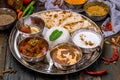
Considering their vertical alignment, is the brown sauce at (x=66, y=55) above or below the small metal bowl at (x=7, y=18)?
below

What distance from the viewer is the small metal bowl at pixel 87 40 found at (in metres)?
3.30

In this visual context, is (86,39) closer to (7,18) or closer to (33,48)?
(33,48)

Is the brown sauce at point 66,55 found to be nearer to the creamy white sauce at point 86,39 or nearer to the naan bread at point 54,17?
the creamy white sauce at point 86,39

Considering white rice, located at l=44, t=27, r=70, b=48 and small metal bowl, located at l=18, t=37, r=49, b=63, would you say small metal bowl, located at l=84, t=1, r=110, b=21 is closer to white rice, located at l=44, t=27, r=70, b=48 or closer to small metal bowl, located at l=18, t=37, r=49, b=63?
white rice, located at l=44, t=27, r=70, b=48

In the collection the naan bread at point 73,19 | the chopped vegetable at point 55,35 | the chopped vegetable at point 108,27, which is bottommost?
the chopped vegetable at point 108,27

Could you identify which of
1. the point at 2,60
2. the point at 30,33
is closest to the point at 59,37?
the point at 30,33

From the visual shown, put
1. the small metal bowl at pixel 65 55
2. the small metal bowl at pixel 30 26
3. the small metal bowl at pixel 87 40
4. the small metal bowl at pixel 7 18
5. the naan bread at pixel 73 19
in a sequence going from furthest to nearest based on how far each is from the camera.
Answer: the naan bread at pixel 73 19, the small metal bowl at pixel 7 18, the small metal bowl at pixel 30 26, the small metal bowl at pixel 87 40, the small metal bowl at pixel 65 55

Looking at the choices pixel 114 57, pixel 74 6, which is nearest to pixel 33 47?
pixel 114 57

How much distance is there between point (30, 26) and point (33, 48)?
55 centimetres

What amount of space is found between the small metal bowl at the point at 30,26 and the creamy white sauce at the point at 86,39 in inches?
16.7

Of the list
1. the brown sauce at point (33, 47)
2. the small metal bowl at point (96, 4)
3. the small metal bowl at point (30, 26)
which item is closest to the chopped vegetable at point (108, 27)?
the small metal bowl at point (96, 4)

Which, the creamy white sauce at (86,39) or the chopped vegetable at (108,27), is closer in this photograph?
the creamy white sauce at (86,39)

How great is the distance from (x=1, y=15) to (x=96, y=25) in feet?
3.88

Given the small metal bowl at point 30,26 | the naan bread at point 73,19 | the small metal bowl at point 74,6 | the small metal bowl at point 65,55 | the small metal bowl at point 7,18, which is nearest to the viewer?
the small metal bowl at point 65,55
